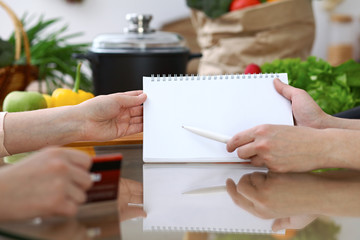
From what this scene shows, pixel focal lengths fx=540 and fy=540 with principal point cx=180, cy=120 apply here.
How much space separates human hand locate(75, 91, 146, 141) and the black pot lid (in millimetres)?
627

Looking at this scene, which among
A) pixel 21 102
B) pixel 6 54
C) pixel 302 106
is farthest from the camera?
pixel 6 54

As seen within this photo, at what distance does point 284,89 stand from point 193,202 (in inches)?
13.4

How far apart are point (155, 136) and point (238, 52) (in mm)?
1451

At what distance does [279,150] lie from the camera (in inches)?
34.9

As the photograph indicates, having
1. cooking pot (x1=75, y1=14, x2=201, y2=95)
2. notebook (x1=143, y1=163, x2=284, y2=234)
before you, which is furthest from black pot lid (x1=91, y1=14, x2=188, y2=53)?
notebook (x1=143, y1=163, x2=284, y2=234)

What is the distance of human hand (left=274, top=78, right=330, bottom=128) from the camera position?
979mm

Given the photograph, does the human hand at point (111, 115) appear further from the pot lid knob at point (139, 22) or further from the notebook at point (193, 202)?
the pot lid knob at point (139, 22)

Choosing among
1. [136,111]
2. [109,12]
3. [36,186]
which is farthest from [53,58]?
[109,12]

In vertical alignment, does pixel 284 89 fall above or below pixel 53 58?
above

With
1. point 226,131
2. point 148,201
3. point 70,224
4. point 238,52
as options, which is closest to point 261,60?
point 238,52

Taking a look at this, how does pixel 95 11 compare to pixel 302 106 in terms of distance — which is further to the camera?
pixel 95 11

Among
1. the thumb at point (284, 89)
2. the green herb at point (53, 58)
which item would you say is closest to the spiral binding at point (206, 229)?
the thumb at point (284, 89)

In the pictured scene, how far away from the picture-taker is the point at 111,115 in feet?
3.44

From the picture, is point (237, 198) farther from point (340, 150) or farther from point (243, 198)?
point (340, 150)
